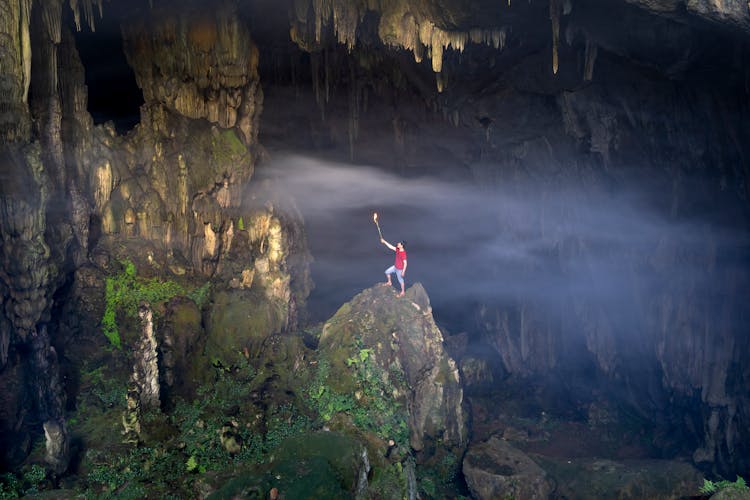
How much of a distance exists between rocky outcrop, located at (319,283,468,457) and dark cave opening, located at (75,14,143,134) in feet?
28.9

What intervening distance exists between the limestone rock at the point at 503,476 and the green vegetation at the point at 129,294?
8.17 meters

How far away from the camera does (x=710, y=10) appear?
10.4 meters

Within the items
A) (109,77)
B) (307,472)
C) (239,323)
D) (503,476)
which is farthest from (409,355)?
(109,77)

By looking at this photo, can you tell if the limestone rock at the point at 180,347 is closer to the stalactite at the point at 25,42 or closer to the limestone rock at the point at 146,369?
the limestone rock at the point at 146,369

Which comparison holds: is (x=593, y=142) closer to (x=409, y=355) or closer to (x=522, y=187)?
(x=522, y=187)

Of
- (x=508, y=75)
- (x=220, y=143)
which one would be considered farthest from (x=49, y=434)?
(x=508, y=75)

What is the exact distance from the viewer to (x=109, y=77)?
19.0m

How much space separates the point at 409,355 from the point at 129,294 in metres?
7.49

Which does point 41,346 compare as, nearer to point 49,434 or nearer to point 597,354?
point 49,434

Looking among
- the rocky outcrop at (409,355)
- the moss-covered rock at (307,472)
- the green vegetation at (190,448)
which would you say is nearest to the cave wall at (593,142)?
the rocky outcrop at (409,355)

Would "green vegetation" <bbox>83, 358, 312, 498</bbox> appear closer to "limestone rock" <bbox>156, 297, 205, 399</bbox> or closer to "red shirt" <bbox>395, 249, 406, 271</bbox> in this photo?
"limestone rock" <bbox>156, 297, 205, 399</bbox>

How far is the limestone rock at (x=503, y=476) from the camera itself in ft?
50.1

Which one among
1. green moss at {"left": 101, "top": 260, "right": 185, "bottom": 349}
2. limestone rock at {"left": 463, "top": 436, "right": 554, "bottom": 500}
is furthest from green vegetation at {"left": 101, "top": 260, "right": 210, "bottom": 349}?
limestone rock at {"left": 463, "top": 436, "right": 554, "bottom": 500}

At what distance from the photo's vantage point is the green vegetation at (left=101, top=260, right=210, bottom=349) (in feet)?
56.0
